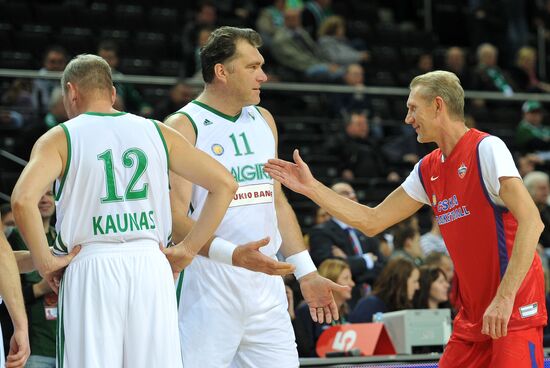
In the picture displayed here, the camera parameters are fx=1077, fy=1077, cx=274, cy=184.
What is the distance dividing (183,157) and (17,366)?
1224 millimetres

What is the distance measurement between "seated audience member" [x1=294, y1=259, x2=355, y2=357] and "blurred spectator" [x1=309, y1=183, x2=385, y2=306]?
0.83m

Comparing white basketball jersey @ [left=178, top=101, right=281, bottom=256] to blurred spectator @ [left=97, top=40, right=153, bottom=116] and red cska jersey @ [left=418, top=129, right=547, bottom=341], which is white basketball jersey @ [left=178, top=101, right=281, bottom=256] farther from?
blurred spectator @ [left=97, top=40, right=153, bottom=116]

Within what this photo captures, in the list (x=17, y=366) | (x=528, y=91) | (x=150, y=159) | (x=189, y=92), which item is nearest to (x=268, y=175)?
(x=150, y=159)

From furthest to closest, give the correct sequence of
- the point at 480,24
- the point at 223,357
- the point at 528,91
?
the point at 480,24 < the point at 528,91 < the point at 223,357

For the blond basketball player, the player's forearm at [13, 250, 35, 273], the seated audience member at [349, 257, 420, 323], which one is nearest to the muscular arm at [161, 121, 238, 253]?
the blond basketball player

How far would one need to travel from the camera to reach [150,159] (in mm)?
5020

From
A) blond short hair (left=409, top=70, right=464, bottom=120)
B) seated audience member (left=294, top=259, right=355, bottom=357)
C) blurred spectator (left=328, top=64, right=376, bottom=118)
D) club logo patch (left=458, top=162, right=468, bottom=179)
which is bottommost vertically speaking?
seated audience member (left=294, top=259, right=355, bottom=357)

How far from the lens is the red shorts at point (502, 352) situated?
5375mm

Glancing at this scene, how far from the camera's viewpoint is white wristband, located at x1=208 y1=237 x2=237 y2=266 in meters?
5.37

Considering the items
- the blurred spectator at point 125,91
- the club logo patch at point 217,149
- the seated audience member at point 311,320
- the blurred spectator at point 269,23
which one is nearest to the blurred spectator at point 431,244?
the seated audience member at point 311,320

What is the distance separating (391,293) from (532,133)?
19.6 feet

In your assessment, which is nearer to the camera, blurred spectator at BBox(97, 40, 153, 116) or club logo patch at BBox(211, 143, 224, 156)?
club logo patch at BBox(211, 143, 224, 156)

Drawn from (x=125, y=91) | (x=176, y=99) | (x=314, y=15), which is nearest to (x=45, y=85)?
(x=125, y=91)

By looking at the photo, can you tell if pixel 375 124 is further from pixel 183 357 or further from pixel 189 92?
pixel 183 357
